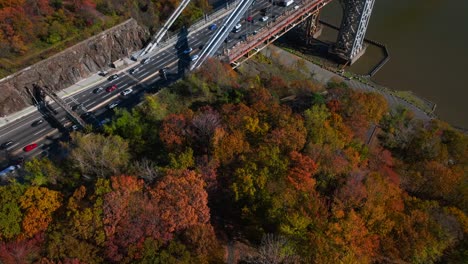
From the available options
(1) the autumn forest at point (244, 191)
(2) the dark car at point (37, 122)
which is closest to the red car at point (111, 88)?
(2) the dark car at point (37, 122)

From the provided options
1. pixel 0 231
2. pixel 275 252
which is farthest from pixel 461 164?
pixel 0 231

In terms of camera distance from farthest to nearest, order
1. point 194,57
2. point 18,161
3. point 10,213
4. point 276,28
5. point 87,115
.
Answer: point 276,28
point 194,57
point 87,115
point 18,161
point 10,213

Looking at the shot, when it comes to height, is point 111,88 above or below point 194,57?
below

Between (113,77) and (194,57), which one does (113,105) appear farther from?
(194,57)

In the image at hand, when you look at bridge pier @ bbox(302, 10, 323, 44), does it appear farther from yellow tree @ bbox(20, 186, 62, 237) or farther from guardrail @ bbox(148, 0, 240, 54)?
yellow tree @ bbox(20, 186, 62, 237)

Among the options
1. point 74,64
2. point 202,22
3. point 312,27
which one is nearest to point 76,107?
point 74,64

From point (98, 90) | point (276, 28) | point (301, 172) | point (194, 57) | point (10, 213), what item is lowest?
point (98, 90)

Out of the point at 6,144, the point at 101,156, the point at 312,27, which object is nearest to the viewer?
the point at 101,156
